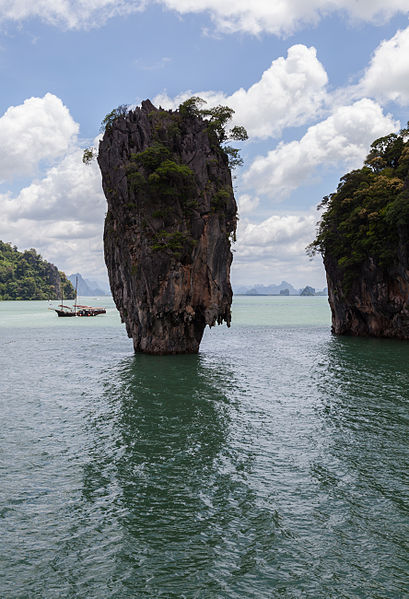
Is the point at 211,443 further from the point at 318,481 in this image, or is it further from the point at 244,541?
the point at 244,541

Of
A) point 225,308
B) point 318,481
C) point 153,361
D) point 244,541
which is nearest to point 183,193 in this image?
point 225,308

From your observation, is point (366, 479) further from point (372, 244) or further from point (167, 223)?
point (372, 244)

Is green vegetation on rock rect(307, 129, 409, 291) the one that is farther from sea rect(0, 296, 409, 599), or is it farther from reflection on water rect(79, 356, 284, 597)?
reflection on water rect(79, 356, 284, 597)

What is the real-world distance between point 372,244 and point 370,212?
344 cm

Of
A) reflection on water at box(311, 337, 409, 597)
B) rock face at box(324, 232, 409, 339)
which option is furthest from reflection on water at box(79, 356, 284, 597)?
rock face at box(324, 232, 409, 339)

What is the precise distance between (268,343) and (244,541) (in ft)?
125

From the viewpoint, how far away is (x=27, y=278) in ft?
609

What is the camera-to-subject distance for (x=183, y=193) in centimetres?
3756

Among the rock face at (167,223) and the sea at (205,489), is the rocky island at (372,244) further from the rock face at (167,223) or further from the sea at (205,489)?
the sea at (205,489)

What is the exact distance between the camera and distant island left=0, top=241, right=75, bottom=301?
18400 centimetres

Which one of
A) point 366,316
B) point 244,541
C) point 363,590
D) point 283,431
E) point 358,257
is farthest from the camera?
point 366,316

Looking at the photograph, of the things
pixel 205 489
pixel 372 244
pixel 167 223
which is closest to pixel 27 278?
pixel 167 223

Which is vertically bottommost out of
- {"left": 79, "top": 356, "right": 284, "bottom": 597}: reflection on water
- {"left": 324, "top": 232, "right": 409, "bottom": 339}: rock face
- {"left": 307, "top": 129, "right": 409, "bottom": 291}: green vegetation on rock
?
{"left": 79, "top": 356, "right": 284, "bottom": 597}: reflection on water

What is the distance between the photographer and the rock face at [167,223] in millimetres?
36438
